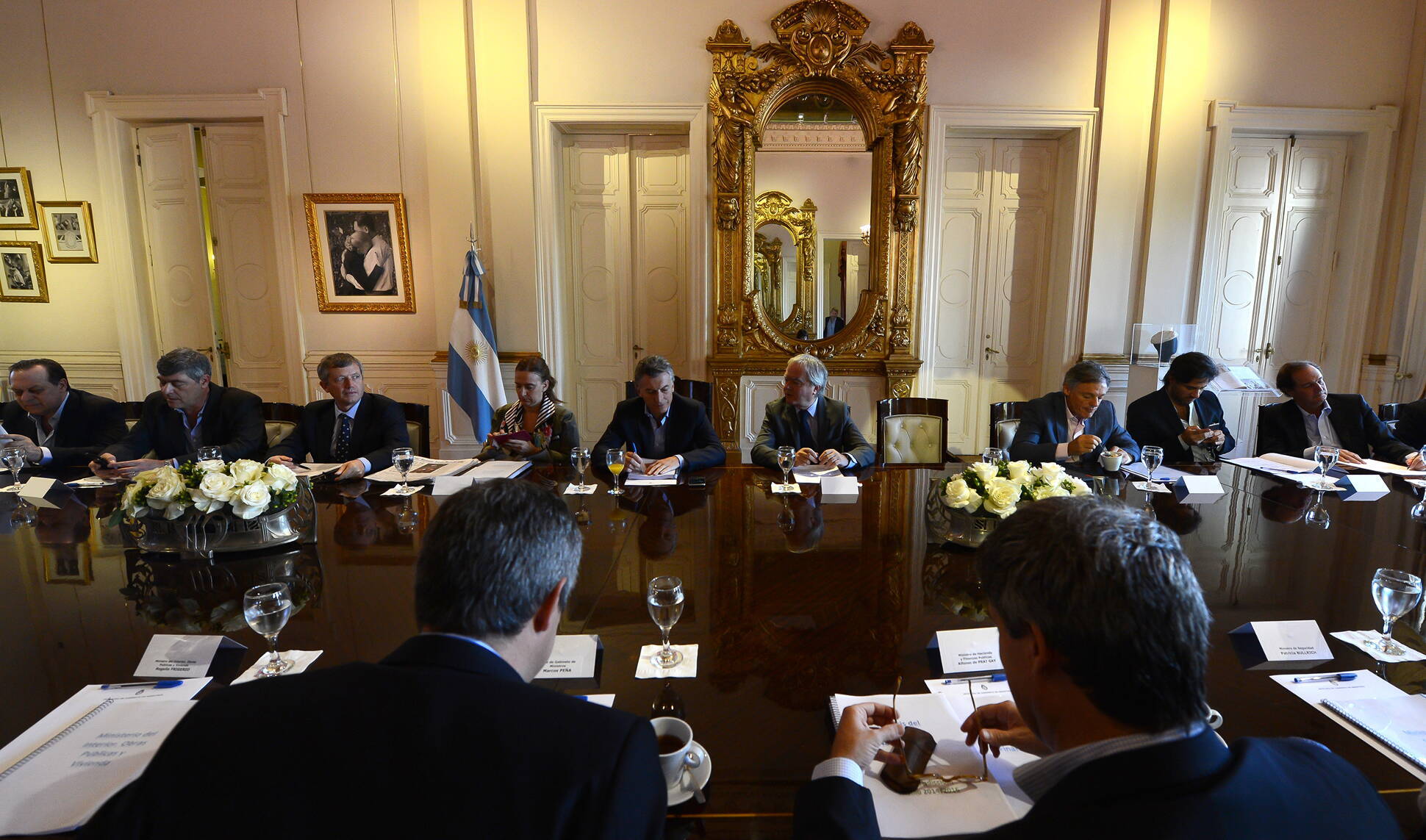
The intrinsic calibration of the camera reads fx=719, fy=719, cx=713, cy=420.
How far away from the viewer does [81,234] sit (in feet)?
17.7

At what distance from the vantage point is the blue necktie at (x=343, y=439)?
3.26 meters

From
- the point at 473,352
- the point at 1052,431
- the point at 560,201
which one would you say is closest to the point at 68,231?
the point at 473,352

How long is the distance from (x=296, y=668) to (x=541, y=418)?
2119 millimetres

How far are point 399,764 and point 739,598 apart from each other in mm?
1024

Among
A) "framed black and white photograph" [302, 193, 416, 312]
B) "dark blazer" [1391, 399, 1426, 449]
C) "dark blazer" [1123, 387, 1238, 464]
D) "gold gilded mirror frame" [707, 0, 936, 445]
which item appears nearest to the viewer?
"dark blazer" [1123, 387, 1238, 464]

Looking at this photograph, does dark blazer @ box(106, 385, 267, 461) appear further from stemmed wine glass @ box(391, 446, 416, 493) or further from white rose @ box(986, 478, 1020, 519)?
white rose @ box(986, 478, 1020, 519)

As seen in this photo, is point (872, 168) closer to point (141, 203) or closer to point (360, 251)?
point (360, 251)

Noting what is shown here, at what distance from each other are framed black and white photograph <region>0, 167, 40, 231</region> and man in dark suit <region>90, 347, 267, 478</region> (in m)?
3.49

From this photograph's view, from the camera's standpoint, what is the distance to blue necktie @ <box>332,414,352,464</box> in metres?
3.26

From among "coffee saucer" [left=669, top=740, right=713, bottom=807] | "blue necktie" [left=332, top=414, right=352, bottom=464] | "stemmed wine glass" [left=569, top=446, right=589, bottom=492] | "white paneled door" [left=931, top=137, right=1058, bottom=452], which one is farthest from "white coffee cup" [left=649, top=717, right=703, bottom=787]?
"white paneled door" [left=931, top=137, right=1058, bottom=452]

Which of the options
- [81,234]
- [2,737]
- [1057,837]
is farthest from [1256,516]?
[81,234]

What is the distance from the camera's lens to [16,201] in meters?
5.37

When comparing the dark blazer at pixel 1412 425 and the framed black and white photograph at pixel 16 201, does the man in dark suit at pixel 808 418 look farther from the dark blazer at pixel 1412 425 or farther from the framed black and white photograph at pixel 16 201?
the framed black and white photograph at pixel 16 201

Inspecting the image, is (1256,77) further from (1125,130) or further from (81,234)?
(81,234)
